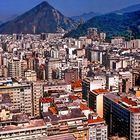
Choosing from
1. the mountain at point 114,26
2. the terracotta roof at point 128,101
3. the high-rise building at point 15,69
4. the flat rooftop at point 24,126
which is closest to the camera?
the flat rooftop at point 24,126

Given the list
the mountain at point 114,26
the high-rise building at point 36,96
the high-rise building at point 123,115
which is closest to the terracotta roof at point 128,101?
the high-rise building at point 123,115

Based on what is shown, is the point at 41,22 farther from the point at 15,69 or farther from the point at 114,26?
the point at 15,69

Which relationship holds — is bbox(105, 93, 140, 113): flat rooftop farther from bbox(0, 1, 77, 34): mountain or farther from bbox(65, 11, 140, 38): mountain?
bbox(0, 1, 77, 34): mountain

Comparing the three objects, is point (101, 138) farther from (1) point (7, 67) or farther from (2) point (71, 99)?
(1) point (7, 67)

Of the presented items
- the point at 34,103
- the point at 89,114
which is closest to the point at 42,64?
the point at 34,103

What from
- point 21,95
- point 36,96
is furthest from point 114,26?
point 21,95

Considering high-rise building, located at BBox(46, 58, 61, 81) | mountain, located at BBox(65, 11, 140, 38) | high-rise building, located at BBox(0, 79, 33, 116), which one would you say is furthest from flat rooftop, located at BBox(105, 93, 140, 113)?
mountain, located at BBox(65, 11, 140, 38)

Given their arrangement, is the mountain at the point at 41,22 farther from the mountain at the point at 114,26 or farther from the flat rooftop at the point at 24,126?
the flat rooftop at the point at 24,126
